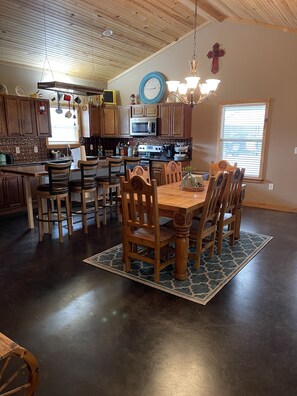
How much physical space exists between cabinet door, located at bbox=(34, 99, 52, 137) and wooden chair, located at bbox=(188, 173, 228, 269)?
4.21 metres

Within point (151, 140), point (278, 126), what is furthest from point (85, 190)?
point (278, 126)

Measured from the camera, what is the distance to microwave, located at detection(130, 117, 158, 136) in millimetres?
6785

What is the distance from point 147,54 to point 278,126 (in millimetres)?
3385

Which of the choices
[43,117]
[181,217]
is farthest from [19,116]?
[181,217]

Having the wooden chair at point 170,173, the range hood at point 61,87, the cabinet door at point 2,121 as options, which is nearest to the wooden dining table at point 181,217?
the wooden chair at point 170,173

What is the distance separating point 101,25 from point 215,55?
234cm

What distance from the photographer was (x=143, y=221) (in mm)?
3004

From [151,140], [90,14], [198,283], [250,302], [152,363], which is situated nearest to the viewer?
[152,363]

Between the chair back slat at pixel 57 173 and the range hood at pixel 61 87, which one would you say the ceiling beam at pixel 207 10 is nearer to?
the range hood at pixel 61 87

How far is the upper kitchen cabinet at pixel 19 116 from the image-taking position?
5555 millimetres

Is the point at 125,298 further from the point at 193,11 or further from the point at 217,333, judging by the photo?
the point at 193,11

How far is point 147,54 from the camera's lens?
675 centimetres

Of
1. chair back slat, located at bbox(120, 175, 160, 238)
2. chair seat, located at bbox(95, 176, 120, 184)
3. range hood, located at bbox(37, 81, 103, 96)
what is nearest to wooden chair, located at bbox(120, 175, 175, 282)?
chair back slat, located at bbox(120, 175, 160, 238)

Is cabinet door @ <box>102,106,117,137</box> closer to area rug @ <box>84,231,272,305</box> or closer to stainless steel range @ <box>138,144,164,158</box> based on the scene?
stainless steel range @ <box>138,144,164,158</box>
